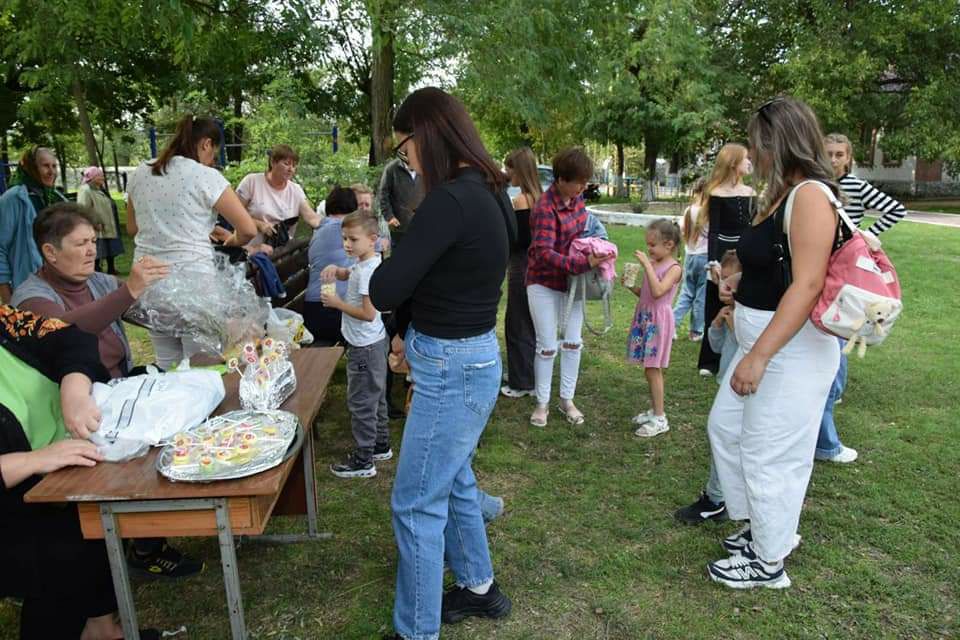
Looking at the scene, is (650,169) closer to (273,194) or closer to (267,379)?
(273,194)

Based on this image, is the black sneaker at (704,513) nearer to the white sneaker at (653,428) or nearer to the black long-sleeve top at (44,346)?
the white sneaker at (653,428)

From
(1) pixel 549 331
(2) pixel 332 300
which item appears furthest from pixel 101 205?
(1) pixel 549 331

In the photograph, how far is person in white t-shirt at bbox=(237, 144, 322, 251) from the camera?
5.25 metres

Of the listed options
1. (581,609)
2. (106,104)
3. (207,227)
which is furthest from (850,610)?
(106,104)

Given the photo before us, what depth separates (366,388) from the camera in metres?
3.94

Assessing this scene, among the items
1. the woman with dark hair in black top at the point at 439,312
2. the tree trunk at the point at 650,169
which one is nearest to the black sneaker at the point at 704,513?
the woman with dark hair in black top at the point at 439,312

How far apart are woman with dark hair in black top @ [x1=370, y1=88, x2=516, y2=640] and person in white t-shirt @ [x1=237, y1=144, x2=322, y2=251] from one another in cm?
319

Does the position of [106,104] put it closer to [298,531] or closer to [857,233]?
[298,531]

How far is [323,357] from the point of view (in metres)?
3.44

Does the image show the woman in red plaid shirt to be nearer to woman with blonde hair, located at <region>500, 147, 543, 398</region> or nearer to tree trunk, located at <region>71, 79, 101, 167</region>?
woman with blonde hair, located at <region>500, 147, 543, 398</region>

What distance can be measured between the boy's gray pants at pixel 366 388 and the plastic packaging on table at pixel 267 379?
95cm

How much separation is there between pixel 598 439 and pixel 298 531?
2059 millimetres

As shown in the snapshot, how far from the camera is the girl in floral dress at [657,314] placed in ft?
14.6

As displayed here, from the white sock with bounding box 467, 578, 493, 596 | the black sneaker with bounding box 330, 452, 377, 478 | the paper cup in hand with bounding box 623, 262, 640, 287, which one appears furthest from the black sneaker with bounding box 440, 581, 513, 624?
the paper cup in hand with bounding box 623, 262, 640, 287
